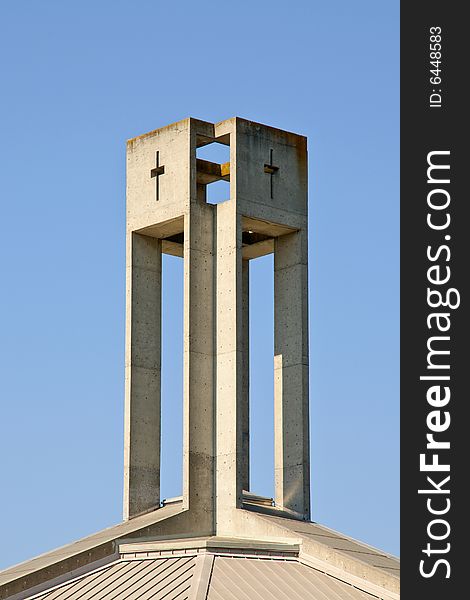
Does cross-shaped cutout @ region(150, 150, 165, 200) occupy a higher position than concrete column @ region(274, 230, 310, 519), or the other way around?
cross-shaped cutout @ region(150, 150, 165, 200)

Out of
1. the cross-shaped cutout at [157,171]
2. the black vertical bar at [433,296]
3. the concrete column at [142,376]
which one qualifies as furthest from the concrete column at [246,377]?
the black vertical bar at [433,296]

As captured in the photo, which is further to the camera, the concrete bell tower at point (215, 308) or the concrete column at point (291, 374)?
the concrete column at point (291, 374)

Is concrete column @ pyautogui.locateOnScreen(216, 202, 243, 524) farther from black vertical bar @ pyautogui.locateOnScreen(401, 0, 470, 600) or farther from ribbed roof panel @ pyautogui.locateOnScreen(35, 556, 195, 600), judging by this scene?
black vertical bar @ pyautogui.locateOnScreen(401, 0, 470, 600)

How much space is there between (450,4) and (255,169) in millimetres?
18363

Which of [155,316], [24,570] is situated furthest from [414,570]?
[155,316]

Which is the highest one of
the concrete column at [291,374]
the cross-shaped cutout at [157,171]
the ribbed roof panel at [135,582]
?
the cross-shaped cutout at [157,171]

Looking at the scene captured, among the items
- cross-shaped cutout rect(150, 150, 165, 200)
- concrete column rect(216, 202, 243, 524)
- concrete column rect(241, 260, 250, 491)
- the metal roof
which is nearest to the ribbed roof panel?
the metal roof

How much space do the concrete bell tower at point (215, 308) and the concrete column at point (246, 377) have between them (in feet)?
0.22

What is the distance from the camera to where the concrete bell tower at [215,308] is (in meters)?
43.2

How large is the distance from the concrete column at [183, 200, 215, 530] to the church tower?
4 cm

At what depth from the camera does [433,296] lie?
25938 mm

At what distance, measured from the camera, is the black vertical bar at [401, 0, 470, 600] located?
25.3 metres

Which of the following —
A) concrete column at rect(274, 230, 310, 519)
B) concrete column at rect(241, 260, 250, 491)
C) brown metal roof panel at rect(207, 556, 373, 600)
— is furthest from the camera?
concrete column at rect(241, 260, 250, 491)

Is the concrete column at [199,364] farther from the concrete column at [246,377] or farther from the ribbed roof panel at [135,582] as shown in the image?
the ribbed roof panel at [135,582]
